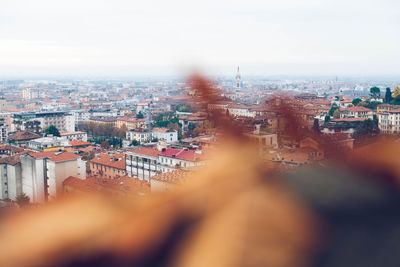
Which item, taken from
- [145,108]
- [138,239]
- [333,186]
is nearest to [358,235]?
[333,186]

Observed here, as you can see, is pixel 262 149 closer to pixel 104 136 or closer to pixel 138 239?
pixel 138 239

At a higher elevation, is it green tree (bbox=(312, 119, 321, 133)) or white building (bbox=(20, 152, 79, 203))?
green tree (bbox=(312, 119, 321, 133))

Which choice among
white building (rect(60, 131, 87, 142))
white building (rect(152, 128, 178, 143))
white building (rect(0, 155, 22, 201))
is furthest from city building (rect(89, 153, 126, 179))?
white building (rect(60, 131, 87, 142))

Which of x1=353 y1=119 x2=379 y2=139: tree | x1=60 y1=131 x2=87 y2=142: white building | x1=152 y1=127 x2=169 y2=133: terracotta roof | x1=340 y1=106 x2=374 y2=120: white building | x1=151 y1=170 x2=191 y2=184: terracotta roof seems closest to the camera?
x1=151 y1=170 x2=191 y2=184: terracotta roof

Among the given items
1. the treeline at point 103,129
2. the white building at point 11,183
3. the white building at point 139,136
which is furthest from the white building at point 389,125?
the treeline at point 103,129

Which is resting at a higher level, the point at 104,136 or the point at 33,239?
the point at 33,239

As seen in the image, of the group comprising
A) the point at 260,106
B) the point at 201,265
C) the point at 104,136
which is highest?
the point at 260,106

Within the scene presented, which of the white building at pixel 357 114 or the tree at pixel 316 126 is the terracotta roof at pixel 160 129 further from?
the tree at pixel 316 126

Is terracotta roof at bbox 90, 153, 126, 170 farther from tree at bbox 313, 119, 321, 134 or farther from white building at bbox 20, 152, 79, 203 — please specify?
tree at bbox 313, 119, 321, 134
